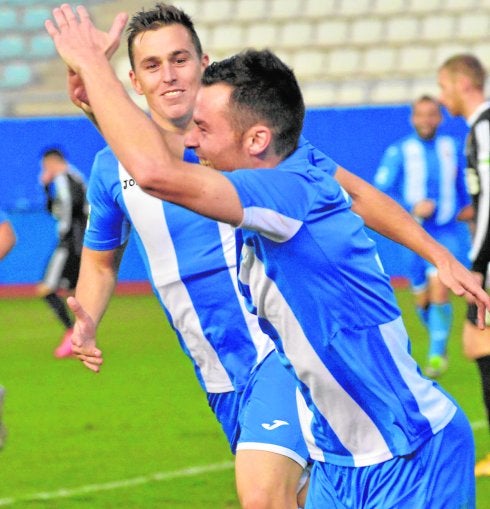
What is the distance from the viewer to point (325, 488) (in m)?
Answer: 3.89

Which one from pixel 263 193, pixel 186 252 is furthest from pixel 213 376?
pixel 263 193

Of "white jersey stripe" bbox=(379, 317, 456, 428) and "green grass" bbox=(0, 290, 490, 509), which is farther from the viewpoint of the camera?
"green grass" bbox=(0, 290, 490, 509)

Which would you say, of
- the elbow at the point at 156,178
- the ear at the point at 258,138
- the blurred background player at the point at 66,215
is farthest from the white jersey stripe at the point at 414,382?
the blurred background player at the point at 66,215

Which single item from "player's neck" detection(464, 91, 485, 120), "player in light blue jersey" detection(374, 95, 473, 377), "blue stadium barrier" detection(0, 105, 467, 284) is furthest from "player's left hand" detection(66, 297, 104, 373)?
"blue stadium barrier" detection(0, 105, 467, 284)

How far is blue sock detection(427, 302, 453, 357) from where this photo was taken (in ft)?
36.7

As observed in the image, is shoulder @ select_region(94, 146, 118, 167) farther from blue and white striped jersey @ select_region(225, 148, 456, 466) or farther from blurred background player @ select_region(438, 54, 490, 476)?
blurred background player @ select_region(438, 54, 490, 476)

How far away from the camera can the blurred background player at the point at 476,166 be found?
7.32 m

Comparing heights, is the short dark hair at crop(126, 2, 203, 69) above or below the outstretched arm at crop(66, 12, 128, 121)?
below

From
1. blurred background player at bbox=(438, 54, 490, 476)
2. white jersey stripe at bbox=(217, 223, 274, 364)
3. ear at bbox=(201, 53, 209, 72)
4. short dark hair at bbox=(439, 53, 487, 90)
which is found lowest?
blurred background player at bbox=(438, 54, 490, 476)

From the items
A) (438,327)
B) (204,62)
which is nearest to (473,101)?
(438,327)

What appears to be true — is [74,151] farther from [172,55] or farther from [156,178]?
[156,178]

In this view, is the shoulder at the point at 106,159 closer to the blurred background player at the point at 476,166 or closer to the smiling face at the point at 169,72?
the smiling face at the point at 169,72

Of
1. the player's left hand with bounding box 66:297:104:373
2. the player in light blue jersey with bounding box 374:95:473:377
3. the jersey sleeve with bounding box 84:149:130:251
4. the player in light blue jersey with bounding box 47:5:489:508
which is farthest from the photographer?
the player in light blue jersey with bounding box 374:95:473:377

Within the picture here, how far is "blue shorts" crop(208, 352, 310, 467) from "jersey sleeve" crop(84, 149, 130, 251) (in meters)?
0.82
